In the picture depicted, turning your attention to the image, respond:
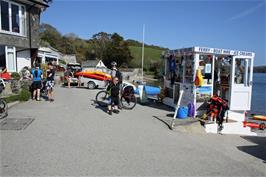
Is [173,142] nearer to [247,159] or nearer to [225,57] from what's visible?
[247,159]

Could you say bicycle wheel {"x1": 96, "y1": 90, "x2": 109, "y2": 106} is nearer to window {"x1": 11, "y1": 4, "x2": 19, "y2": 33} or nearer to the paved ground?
the paved ground

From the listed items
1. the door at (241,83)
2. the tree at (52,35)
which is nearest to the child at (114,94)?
the door at (241,83)

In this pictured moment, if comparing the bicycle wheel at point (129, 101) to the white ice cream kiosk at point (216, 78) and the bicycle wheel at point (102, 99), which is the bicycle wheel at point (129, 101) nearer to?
the bicycle wheel at point (102, 99)

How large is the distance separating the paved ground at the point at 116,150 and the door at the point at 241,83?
103 inches

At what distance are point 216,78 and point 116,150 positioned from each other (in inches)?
279

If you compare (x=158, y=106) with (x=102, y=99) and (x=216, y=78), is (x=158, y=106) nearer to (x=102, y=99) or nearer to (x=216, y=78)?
(x=102, y=99)

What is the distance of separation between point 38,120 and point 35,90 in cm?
406

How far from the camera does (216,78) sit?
10734mm

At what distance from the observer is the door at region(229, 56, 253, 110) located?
33.6 feet

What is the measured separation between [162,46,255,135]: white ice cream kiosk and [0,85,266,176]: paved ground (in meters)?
2.07

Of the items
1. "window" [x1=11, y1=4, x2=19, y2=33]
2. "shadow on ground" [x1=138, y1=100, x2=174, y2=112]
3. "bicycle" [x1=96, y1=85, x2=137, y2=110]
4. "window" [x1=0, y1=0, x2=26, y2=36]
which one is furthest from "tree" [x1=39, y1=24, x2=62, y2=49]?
"bicycle" [x1=96, y1=85, x2=137, y2=110]

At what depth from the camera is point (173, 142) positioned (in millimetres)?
6332

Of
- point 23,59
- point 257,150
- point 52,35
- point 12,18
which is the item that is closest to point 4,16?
point 12,18

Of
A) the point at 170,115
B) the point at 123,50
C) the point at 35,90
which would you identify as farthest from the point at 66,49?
the point at 170,115
